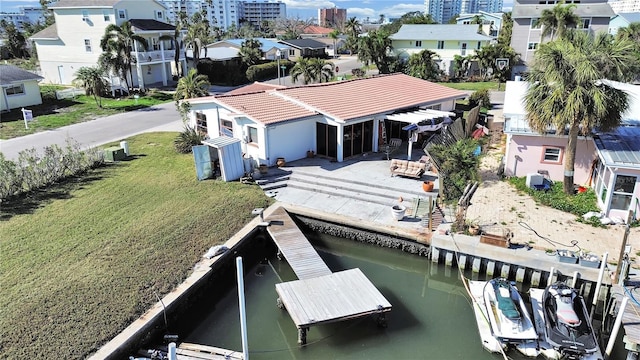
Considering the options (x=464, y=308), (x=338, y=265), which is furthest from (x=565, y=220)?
(x=338, y=265)

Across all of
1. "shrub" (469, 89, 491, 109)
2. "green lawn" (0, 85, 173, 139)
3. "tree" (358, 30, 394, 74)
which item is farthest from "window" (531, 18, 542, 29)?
"green lawn" (0, 85, 173, 139)

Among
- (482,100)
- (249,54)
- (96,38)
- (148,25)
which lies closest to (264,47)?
(249,54)

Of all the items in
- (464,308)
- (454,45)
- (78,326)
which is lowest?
(464,308)

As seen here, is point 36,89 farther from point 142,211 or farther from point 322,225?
point 322,225

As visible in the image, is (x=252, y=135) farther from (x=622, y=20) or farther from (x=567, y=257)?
(x=622, y=20)

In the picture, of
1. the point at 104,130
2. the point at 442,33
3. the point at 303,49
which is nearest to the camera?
the point at 104,130

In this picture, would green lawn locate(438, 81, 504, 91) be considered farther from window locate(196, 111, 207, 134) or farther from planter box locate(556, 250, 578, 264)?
planter box locate(556, 250, 578, 264)

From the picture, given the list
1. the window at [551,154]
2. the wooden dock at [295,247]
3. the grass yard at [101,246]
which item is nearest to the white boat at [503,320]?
the wooden dock at [295,247]
